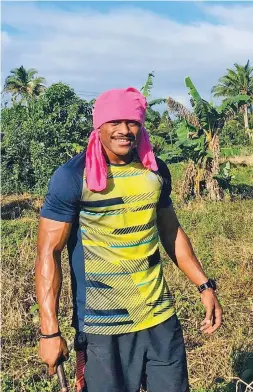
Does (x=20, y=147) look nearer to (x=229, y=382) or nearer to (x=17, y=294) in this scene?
(x=17, y=294)

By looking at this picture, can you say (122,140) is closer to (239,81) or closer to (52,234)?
(52,234)

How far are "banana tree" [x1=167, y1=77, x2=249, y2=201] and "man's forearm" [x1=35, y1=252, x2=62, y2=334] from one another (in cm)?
1070

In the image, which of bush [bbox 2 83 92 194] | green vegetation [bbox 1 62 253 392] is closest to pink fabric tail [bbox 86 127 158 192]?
green vegetation [bbox 1 62 253 392]

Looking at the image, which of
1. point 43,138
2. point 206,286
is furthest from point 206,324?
point 43,138

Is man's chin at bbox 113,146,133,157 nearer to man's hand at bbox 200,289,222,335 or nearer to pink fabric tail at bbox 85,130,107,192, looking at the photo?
pink fabric tail at bbox 85,130,107,192

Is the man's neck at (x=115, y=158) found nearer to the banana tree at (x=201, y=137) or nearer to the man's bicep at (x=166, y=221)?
the man's bicep at (x=166, y=221)

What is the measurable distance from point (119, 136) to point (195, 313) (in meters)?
2.99

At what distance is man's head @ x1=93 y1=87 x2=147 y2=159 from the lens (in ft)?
7.04

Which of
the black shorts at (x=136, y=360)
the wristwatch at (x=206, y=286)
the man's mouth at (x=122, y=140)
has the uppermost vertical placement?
the man's mouth at (x=122, y=140)

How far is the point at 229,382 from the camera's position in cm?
339

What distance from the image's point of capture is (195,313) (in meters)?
4.81

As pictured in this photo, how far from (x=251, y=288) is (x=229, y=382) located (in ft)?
7.56

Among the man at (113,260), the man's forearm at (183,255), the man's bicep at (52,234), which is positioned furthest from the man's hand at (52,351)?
the man's forearm at (183,255)

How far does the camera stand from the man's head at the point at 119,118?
2145 millimetres
